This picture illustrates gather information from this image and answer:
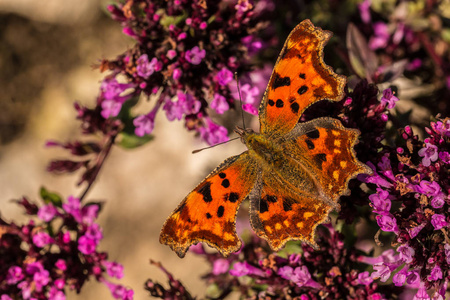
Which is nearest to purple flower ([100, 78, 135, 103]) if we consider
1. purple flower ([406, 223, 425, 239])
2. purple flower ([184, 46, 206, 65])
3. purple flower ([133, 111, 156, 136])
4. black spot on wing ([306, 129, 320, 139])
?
purple flower ([133, 111, 156, 136])

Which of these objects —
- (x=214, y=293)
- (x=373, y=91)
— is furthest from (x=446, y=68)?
(x=214, y=293)

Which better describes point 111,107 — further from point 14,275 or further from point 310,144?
point 310,144

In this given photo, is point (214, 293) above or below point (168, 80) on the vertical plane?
below

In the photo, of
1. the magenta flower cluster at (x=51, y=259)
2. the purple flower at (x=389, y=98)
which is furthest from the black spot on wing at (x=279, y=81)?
the magenta flower cluster at (x=51, y=259)

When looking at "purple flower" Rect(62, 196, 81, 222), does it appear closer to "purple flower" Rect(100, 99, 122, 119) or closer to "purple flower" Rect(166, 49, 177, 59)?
"purple flower" Rect(100, 99, 122, 119)

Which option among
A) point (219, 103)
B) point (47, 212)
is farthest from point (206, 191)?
point (47, 212)

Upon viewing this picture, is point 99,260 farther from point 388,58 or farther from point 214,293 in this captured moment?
point 388,58
